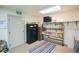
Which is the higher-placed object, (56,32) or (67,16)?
(67,16)

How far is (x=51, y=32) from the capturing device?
64.2 inches

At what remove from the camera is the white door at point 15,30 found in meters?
1.50

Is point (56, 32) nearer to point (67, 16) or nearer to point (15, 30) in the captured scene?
point (67, 16)

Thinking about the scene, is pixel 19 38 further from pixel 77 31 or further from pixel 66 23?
pixel 77 31

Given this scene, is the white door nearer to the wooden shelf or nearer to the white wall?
the wooden shelf

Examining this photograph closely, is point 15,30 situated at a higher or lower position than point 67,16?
lower

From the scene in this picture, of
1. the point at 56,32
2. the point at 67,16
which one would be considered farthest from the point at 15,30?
the point at 67,16

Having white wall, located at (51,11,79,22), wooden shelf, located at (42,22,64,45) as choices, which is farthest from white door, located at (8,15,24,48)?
white wall, located at (51,11,79,22)

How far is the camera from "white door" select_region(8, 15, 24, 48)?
150cm

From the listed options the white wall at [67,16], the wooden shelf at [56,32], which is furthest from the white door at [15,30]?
the white wall at [67,16]

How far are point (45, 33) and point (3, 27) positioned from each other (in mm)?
925

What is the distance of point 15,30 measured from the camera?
156 cm
